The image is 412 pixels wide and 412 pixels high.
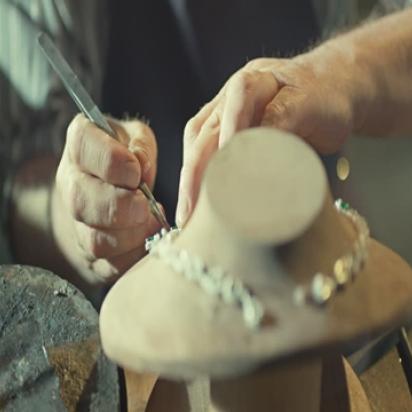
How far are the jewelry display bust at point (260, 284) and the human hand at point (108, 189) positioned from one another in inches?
9.2

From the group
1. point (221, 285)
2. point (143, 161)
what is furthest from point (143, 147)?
point (221, 285)

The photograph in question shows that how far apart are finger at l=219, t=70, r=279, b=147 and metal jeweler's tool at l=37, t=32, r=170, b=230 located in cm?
10

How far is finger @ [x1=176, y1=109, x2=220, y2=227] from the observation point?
0.43 meters

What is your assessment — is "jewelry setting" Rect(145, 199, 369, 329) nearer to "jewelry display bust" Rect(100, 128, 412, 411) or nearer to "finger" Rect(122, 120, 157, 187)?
"jewelry display bust" Rect(100, 128, 412, 411)

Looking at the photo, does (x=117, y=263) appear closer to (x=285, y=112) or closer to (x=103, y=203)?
(x=103, y=203)

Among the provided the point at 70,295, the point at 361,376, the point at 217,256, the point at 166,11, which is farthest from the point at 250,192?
the point at 166,11

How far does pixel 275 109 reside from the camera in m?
0.49

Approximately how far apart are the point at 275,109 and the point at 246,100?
34mm

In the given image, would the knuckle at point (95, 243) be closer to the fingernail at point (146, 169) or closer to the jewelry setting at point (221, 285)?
the fingernail at point (146, 169)

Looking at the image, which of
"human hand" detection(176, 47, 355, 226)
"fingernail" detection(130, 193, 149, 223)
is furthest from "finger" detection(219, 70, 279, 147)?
"fingernail" detection(130, 193, 149, 223)

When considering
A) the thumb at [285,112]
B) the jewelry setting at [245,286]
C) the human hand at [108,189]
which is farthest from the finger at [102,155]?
the jewelry setting at [245,286]

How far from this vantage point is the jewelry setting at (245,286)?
0.29m

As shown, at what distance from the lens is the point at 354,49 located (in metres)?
0.67

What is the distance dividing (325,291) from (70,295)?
236 millimetres
